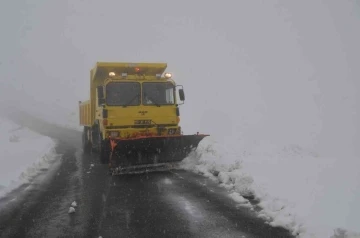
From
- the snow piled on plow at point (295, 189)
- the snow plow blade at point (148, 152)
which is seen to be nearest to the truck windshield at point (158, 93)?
the snow plow blade at point (148, 152)

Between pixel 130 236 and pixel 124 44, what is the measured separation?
258ft

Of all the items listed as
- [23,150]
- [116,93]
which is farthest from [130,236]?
[23,150]

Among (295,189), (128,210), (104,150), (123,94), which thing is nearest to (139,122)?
(123,94)

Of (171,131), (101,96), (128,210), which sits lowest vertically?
(128,210)

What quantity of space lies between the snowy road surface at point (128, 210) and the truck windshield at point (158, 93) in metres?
2.69

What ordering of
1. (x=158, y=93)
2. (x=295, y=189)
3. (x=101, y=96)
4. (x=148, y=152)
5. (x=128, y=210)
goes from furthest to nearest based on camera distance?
(x=158, y=93) < (x=101, y=96) < (x=148, y=152) < (x=295, y=189) < (x=128, y=210)

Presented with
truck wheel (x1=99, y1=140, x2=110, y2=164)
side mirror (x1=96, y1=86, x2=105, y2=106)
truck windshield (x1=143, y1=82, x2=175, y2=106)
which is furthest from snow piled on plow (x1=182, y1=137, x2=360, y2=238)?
side mirror (x1=96, y1=86, x2=105, y2=106)

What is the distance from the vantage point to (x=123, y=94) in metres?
10.8

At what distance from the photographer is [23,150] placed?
13.4 m

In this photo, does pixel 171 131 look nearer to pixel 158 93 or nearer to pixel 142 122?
pixel 142 122

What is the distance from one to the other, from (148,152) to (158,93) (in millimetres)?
2134

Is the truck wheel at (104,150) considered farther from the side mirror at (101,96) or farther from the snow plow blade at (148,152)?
the side mirror at (101,96)

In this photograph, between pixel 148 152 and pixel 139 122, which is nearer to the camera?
pixel 148 152

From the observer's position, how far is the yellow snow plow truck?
9.79 meters
